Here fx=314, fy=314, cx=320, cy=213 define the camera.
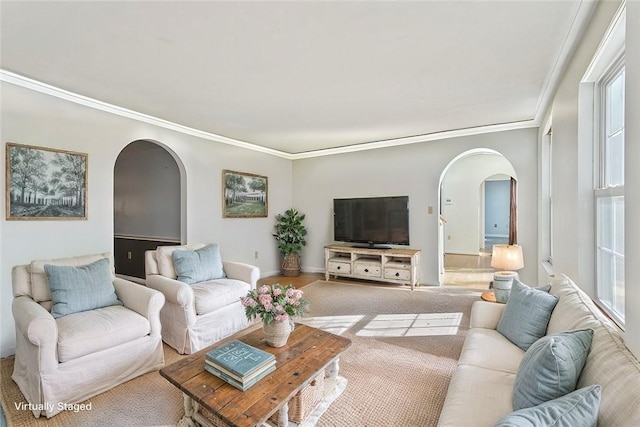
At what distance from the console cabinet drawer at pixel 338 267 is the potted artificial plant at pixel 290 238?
2.40 feet

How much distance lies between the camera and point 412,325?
3314mm

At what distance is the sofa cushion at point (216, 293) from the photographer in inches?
110

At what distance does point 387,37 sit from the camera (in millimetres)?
2131

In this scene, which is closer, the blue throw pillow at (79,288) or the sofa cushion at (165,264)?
the blue throw pillow at (79,288)

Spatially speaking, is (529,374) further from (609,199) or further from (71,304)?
(71,304)

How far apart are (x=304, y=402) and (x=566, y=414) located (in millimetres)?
1293

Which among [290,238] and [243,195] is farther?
[290,238]

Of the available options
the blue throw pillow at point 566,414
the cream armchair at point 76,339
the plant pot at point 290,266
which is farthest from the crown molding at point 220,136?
the blue throw pillow at point 566,414

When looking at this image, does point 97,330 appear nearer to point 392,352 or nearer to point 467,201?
point 392,352

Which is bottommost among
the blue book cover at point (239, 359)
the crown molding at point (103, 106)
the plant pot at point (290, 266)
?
the plant pot at point (290, 266)

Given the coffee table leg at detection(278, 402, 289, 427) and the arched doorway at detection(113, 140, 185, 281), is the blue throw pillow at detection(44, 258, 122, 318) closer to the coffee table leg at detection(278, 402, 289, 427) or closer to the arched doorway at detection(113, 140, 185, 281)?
the coffee table leg at detection(278, 402, 289, 427)

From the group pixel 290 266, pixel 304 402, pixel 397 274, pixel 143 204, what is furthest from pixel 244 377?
pixel 143 204

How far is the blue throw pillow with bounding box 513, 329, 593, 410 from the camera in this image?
1.14 metres

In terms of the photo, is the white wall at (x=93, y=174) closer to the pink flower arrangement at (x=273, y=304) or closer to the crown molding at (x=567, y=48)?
the pink flower arrangement at (x=273, y=304)
